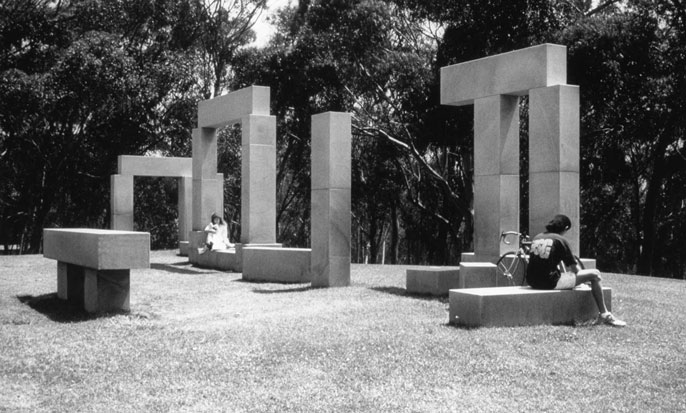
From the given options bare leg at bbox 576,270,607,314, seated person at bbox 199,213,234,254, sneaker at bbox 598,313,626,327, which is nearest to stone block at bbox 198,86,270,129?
seated person at bbox 199,213,234,254

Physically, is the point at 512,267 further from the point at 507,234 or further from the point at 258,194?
the point at 258,194

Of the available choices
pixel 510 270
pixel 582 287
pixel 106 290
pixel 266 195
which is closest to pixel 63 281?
pixel 106 290

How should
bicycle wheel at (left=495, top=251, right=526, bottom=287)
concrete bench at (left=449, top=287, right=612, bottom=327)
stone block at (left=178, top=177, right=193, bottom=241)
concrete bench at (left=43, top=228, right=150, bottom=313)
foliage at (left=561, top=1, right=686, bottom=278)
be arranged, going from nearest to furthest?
1. concrete bench at (left=449, top=287, right=612, bottom=327)
2. concrete bench at (left=43, top=228, right=150, bottom=313)
3. bicycle wheel at (left=495, top=251, right=526, bottom=287)
4. foliage at (left=561, top=1, right=686, bottom=278)
5. stone block at (left=178, top=177, right=193, bottom=241)

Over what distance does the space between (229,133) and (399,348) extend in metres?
26.5

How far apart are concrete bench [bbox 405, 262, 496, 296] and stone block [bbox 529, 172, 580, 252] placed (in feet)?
3.26

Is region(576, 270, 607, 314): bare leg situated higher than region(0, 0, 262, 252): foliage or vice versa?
region(0, 0, 262, 252): foliage

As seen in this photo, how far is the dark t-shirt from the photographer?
1018 centimetres

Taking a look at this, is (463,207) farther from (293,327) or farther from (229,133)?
(293,327)

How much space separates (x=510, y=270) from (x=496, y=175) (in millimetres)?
1828

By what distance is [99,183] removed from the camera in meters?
31.3

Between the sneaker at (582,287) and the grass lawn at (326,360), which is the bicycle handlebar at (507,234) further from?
the sneaker at (582,287)

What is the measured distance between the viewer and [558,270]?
1038cm

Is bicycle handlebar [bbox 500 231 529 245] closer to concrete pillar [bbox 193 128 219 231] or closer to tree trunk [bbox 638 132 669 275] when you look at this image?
concrete pillar [bbox 193 128 219 231]

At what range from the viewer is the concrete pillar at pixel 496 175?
1386 cm
